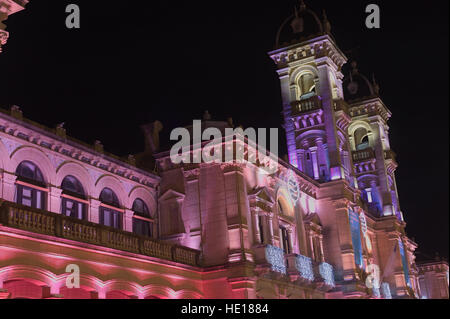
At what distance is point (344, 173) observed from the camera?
142 feet

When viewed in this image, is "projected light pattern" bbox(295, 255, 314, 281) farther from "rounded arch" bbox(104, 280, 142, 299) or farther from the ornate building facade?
"rounded arch" bbox(104, 280, 142, 299)

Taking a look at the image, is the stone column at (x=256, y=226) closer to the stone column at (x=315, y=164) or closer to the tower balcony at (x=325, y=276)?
the tower balcony at (x=325, y=276)

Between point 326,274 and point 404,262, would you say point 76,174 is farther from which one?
point 404,262

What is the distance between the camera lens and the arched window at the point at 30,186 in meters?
24.9

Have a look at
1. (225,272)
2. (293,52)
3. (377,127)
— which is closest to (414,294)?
(377,127)

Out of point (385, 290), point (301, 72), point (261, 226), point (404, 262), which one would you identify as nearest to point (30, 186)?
point (261, 226)

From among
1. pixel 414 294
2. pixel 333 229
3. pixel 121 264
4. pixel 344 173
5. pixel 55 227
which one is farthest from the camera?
pixel 414 294

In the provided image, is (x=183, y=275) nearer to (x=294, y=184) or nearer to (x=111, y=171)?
(x=111, y=171)

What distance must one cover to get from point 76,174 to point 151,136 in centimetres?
856

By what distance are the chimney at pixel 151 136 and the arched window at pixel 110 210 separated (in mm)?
Result: 5342

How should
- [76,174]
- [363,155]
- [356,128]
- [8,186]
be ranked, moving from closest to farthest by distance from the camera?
[8,186], [76,174], [363,155], [356,128]

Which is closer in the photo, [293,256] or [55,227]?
[55,227]

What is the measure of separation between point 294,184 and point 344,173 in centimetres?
690

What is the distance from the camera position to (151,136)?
35812mm
